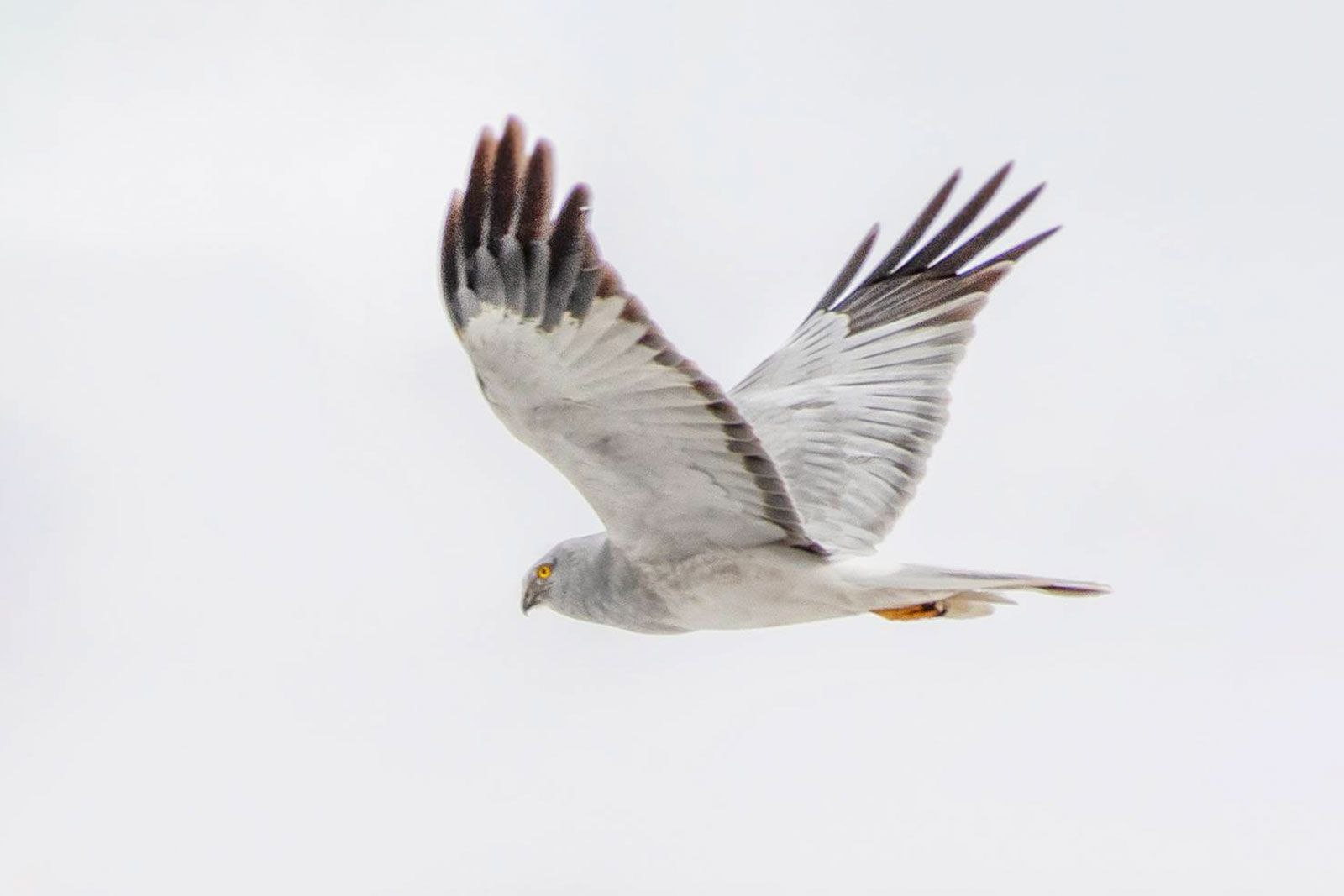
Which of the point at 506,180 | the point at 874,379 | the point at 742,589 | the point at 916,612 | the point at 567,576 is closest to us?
the point at 506,180

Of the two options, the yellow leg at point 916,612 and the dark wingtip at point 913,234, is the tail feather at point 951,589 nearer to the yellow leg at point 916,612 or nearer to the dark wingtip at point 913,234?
the yellow leg at point 916,612

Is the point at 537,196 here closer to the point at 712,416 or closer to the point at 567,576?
the point at 712,416

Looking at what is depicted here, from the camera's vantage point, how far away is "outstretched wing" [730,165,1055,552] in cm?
1177

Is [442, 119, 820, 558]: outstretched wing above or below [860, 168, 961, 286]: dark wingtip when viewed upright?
below

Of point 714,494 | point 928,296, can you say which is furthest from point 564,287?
point 928,296

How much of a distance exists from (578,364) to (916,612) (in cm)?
329

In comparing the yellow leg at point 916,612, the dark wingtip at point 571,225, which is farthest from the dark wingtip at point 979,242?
the dark wingtip at point 571,225

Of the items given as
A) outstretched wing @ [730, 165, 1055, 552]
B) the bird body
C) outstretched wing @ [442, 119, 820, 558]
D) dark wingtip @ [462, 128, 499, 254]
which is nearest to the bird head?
the bird body

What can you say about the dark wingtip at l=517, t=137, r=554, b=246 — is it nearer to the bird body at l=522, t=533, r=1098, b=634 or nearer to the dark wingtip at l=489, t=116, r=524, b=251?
the dark wingtip at l=489, t=116, r=524, b=251

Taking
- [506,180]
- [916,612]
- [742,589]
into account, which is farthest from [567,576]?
[506,180]

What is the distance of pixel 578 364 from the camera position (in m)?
8.79

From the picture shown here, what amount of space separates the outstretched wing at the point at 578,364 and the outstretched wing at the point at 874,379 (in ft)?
5.60

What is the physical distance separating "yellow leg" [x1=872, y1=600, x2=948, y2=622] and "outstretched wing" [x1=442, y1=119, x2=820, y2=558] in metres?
1.33

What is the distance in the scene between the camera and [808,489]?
1172 centimetres
